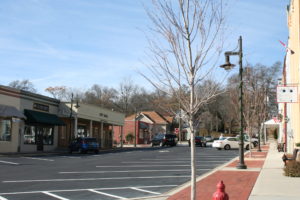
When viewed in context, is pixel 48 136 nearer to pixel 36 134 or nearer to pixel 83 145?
pixel 36 134

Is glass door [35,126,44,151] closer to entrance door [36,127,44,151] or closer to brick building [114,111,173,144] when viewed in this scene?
entrance door [36,127,44,151]

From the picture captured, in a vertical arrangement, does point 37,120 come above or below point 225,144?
above

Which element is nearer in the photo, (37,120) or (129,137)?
(37,120)

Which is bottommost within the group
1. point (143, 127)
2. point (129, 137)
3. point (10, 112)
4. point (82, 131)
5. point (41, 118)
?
point (129, 137)

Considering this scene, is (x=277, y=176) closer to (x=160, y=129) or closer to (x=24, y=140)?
(x=24, y=140)

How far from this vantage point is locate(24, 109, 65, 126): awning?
117 ft

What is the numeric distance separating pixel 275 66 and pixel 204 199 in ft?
227

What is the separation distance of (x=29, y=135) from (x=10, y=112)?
468 cm

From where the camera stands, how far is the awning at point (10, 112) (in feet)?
103

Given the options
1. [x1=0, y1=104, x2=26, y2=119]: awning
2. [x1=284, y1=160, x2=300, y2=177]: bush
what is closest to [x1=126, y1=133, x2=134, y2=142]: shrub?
[x1=0, y1=104, x2=26, y2=119]: awning

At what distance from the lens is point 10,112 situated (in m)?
32.2

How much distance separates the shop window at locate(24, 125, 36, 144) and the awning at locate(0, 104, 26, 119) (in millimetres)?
2436

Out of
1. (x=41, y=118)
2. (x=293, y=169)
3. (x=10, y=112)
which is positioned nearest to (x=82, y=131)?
(x=41, y=118)

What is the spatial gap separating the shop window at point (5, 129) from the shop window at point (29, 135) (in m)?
2.70
